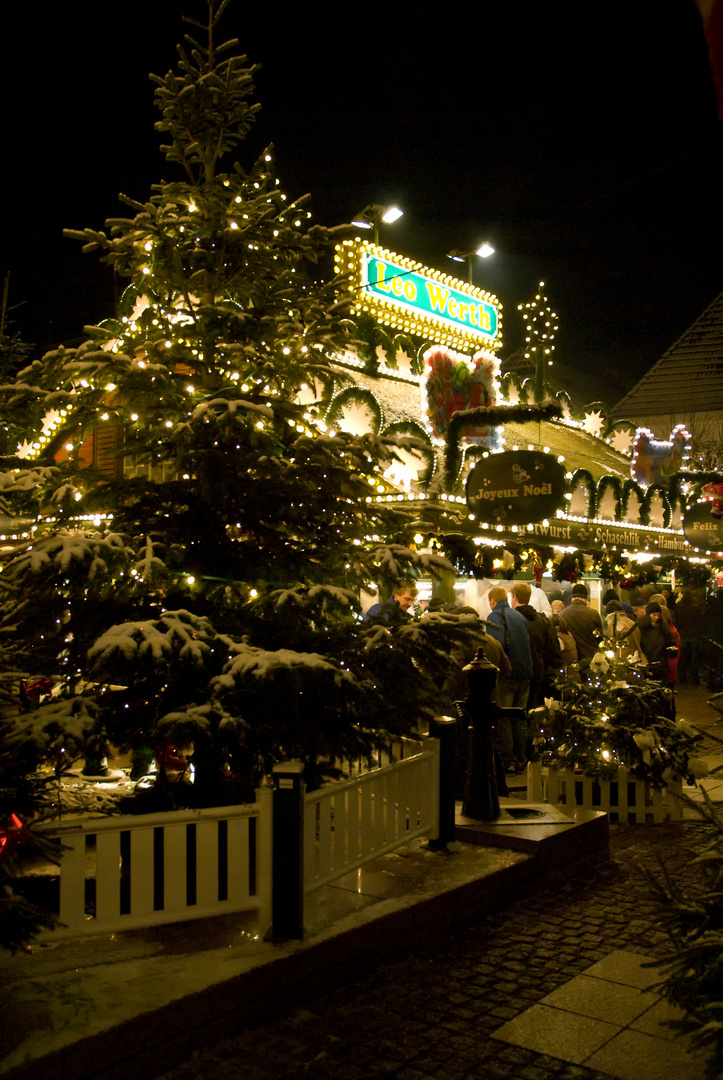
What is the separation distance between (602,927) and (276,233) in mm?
4844

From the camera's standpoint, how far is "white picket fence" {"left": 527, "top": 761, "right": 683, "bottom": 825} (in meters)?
7.42

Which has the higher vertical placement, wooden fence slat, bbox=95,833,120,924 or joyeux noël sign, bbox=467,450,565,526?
joyeux noël sign, bbox=467,450,565,526

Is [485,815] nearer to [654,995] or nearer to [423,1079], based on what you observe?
[654,995]

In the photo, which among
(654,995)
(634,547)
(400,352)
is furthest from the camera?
(634,547)

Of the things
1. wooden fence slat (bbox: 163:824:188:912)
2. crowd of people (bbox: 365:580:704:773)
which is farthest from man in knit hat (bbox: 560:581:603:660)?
wooden fence slat (bbox: 163:824:188:912)

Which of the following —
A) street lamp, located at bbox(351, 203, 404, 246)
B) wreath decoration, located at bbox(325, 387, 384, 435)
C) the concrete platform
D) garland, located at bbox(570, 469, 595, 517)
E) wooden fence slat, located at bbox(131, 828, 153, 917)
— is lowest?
the concrete platform

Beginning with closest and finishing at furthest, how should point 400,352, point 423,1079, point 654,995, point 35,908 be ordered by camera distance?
1. point 35,908
2. point 423,1079
3. point 654,995
4. point 400,352

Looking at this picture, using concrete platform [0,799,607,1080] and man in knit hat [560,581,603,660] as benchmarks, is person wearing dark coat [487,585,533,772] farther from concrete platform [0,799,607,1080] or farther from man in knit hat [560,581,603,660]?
concrete platform [0,799,607,1080]

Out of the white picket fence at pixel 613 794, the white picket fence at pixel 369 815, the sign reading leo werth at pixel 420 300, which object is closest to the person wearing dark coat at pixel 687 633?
the sign reading leo werth at pixel 420 300

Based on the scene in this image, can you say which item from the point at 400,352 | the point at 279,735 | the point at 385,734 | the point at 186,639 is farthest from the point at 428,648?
the point at 400,352

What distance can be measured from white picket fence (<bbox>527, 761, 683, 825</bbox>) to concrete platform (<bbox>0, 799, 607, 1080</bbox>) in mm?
1582

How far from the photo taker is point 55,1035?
10.8 ft

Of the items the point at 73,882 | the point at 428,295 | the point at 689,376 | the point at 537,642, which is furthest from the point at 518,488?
the point at 689,376

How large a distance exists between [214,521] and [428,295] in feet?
33.5
